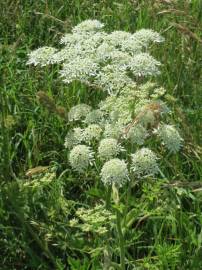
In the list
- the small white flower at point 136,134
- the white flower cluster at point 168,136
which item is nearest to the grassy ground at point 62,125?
the white flower cluster at point 168,136

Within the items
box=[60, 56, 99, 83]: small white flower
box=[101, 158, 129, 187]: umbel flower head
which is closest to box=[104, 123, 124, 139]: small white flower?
box=[101, 158, 129, 187]: umbel flower head

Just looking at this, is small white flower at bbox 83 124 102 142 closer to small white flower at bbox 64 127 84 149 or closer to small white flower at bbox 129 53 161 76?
small white flower at bbox 64 127 84 149

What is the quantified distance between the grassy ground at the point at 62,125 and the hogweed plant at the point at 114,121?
0.64 feet

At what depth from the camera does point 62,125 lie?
139 inches

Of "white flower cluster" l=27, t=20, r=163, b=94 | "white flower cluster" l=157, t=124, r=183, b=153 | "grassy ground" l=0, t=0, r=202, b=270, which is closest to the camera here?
"white flower cluster" l=157, t=124, r=183, b=153

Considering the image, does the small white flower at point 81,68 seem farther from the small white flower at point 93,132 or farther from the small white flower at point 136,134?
the small white flower at point 136,134

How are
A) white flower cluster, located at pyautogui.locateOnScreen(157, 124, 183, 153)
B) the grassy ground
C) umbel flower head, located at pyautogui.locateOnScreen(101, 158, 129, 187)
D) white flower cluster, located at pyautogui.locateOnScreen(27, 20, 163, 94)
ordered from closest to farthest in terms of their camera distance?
1. umbel flower head, located at pyautogui.locateOnScreen(101, 158, 129, 187)
2. white flower cluster, located at pyautogui.locateOnScreen(157, 124, 183, 153)
3. white flower cluster, located at pyautogui.locateOnScreen(27, 20, 163, 94)
4. the grassy ground

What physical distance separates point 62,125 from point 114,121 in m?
1.13

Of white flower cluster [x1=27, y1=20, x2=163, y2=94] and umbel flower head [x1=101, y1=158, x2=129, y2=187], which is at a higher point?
white flower cluster [x1=27, y1=20, x2=163, y2=94]

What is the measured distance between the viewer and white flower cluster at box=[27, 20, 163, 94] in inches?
102

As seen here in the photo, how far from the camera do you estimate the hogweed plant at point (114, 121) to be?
236cm

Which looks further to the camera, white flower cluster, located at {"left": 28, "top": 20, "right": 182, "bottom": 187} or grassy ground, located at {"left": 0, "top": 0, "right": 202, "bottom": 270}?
grassy ground, located at {"left": 0, "top": 0, "right": 202, "bottom": 270}

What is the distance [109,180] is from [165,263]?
511mm

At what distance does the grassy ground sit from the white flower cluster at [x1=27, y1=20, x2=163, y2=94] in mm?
236
